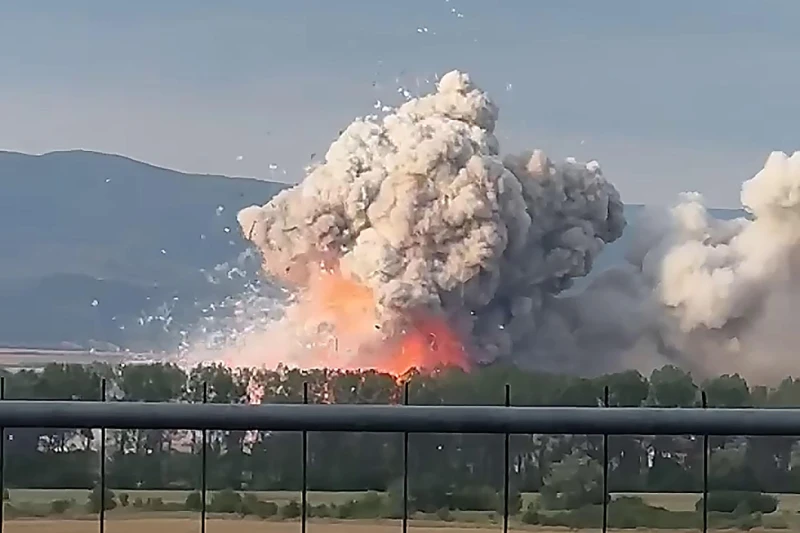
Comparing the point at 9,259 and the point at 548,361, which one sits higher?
the point at 9,259

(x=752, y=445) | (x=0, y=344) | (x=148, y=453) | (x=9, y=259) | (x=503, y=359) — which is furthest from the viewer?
(x=503, y=359)

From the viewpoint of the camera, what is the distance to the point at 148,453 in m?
2.43

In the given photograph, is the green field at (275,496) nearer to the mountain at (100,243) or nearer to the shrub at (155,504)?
the shrub at (155,504)

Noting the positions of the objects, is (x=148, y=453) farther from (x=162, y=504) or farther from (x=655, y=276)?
(x=655, y=276)

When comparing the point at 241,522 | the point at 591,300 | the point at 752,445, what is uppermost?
the point at 591,300

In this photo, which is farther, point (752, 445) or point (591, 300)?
point (591, 300)

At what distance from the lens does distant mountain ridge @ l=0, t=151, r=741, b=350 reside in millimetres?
17266

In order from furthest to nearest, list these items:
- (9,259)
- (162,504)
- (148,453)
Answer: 1. (9,259)
2. (162,504)
3. (148,453)

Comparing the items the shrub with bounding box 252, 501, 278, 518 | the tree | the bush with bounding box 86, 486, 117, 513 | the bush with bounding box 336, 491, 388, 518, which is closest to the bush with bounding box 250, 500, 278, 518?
the shrub with bounding box 252, 501, 278, 518

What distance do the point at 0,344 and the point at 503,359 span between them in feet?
25.7

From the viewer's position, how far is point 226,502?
2.45 metres

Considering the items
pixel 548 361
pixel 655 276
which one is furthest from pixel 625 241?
pixel 548 361

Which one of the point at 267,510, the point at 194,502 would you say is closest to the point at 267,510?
the point at 267,510

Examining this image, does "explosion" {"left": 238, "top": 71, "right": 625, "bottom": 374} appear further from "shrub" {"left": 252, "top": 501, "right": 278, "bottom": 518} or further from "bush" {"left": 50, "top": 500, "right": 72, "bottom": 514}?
"shrub" {"left": 252, "top": 501, "right": 278, "bottom": 518}
